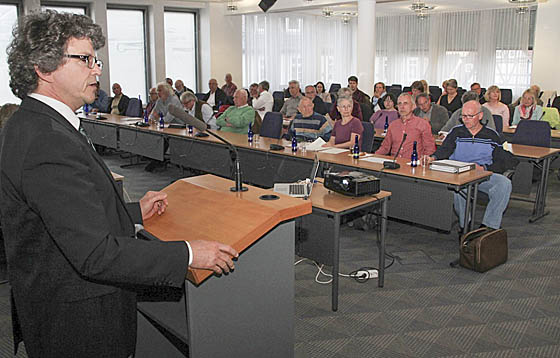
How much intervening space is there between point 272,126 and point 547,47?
24.2 feet

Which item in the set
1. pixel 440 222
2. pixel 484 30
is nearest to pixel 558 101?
pixel 484 30

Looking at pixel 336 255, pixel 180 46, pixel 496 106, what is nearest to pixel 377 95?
pixel 496 106

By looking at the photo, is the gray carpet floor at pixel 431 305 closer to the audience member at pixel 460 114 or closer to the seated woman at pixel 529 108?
the audience member at pixel 460 114

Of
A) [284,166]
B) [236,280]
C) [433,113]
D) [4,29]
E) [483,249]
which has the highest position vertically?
[4,29]

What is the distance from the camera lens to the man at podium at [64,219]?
127cm

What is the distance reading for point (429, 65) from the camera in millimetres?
15547

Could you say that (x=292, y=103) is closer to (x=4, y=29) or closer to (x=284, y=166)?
(x=284, y=166)

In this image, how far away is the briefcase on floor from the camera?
4059mm

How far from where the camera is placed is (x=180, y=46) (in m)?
13.8

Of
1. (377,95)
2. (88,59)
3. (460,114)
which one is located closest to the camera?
(88,59)

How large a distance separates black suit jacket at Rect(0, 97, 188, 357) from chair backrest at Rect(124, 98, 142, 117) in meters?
8.42

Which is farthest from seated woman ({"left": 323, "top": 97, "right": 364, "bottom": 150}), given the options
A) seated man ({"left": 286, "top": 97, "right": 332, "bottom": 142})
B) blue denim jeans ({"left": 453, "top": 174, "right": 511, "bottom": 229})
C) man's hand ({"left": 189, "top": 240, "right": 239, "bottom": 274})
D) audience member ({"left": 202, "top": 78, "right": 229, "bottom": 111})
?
audience member ({"left": 202, "top": 78, "right": 229, "bottom": 111})

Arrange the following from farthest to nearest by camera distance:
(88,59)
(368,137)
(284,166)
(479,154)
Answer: (368,137) → (284,166) → (479,154) → (88,59)

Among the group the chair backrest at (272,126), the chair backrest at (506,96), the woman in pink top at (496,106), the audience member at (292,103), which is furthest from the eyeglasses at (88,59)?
the chair backrest at (506,96)
